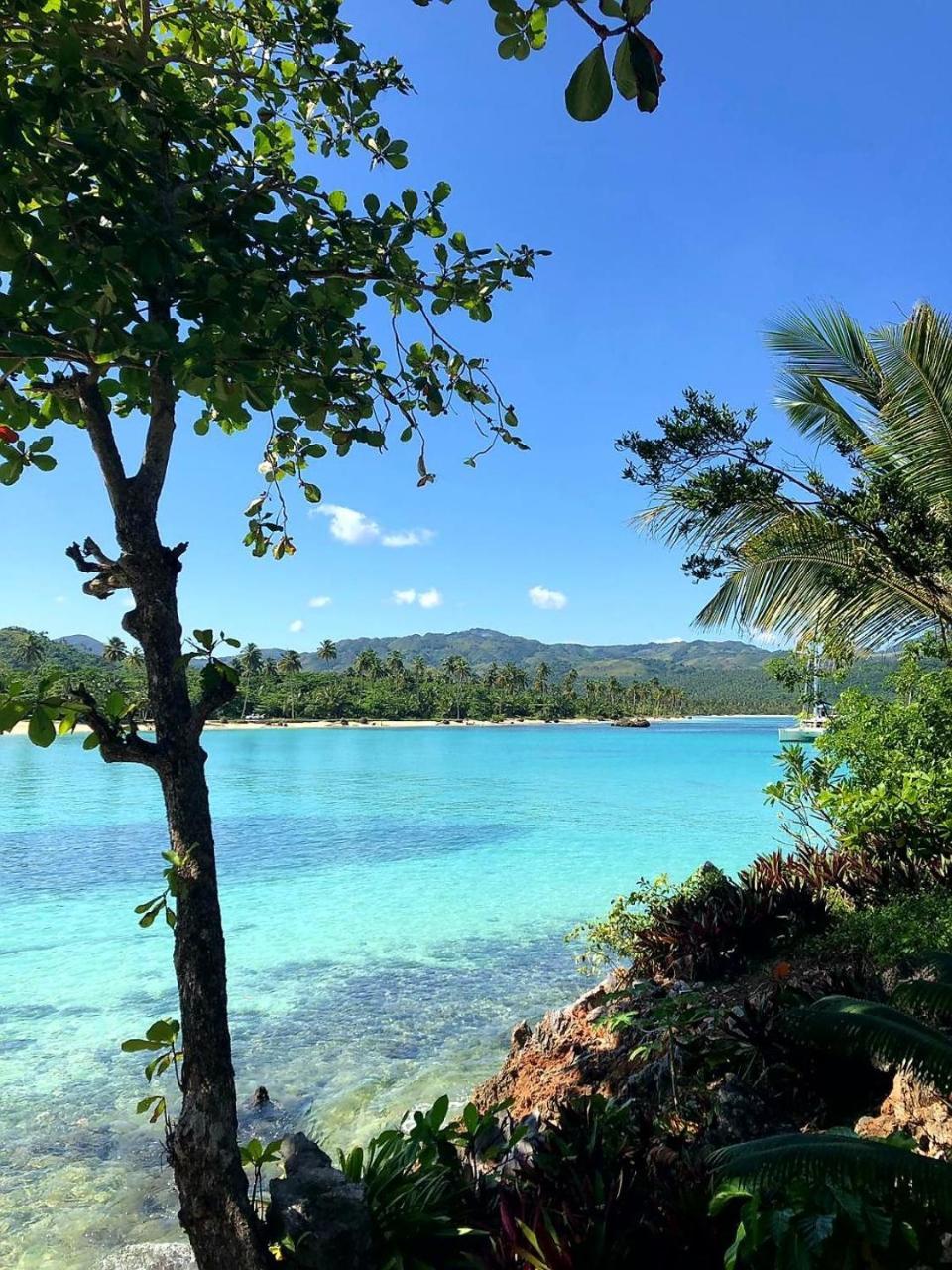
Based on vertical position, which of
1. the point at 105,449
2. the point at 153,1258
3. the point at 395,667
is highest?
the point at 395,667

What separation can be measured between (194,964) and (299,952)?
354 inches

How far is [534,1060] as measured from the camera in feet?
18.6

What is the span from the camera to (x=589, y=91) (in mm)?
988

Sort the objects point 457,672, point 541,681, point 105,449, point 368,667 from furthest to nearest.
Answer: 1. point 541,681
2. point 457,672
3. point 368,667
4. point 105,449

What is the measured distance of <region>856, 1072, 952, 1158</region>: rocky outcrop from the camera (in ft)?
9.68

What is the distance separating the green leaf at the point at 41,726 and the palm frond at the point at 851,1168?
229 centimetres

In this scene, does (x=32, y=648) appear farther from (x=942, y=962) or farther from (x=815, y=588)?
(x=942, y=962)

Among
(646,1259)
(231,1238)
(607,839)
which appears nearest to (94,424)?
(231,1238)

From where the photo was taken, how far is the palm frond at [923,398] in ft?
25.3

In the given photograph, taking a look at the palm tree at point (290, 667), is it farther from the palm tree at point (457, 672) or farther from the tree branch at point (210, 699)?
the tree branch at point (210, 699)

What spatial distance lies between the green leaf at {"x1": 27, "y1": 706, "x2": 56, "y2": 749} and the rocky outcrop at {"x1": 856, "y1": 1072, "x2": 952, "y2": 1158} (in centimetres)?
318

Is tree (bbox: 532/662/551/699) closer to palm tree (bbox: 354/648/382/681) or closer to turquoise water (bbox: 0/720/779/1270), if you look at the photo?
palm tree (bbox: 354/648/382/681)

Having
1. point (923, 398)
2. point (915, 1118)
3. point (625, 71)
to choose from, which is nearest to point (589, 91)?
point (625, 71)

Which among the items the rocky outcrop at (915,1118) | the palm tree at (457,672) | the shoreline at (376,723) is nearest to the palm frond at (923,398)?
the rocky outcrop at (915,1118)
